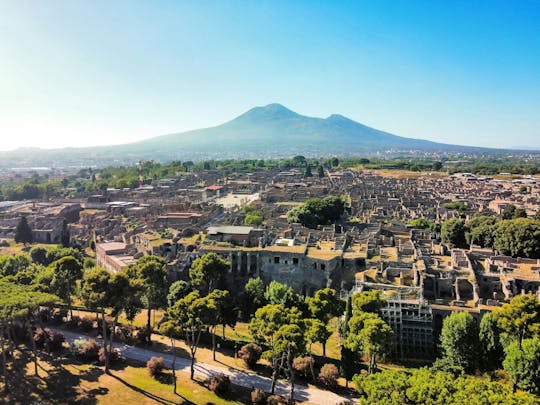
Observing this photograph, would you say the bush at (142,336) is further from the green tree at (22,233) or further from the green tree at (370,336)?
the green tree at (22,233)

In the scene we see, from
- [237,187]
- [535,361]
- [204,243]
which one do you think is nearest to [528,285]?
[535,361]

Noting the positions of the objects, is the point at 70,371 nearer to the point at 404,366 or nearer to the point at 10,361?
the point at 10,361

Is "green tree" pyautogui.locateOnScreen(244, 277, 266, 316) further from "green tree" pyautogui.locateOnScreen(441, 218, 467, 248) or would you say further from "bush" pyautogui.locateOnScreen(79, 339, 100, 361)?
"green tree" pyautogui.locateOnScreen(441, 218, 467, 248)

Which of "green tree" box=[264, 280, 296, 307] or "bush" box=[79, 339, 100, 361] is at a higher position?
"green tree" box=[264, 280, 296, 307]

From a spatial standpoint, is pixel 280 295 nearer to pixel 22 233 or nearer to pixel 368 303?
pixel 368 303

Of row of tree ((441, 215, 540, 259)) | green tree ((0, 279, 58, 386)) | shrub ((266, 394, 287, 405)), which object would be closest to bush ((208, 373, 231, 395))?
shrub ((266, 394, 287, 405))

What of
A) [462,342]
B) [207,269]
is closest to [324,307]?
[462,342]

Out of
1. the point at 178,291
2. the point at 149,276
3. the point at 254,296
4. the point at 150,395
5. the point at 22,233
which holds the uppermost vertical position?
the point at 149,276
